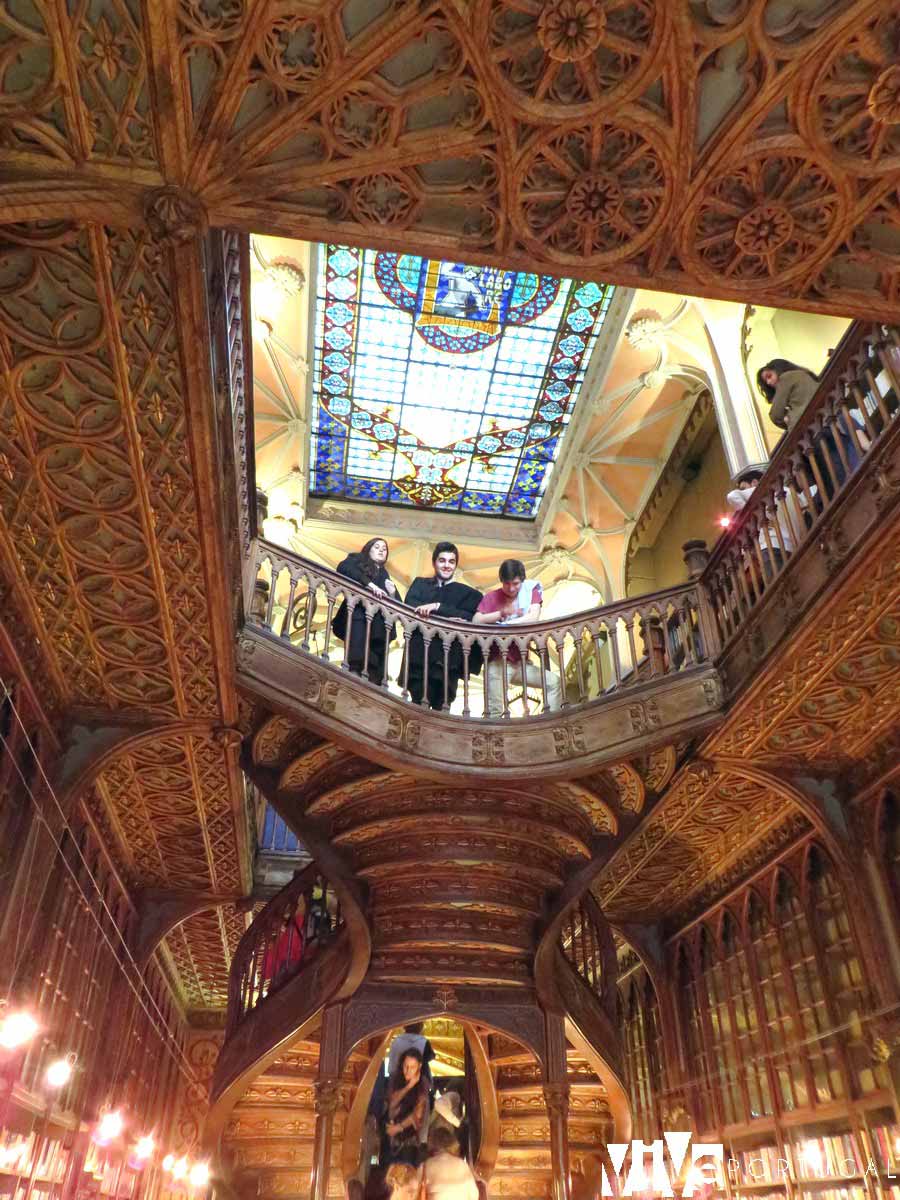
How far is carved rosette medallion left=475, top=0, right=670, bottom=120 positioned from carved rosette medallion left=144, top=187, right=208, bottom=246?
1.15 m

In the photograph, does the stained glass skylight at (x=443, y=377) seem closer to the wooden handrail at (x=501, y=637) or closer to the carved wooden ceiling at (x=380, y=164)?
the wooden handrail at (x=501, y=637)

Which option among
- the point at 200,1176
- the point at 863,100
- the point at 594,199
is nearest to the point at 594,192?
the point at 594,199

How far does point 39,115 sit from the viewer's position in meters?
2.82

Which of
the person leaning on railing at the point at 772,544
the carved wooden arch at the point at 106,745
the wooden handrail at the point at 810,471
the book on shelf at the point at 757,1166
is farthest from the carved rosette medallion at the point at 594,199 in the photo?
the book on shelf at the point at 757,1166

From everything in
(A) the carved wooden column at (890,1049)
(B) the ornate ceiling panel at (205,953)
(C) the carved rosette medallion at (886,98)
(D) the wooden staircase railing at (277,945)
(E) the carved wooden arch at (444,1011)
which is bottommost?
(A) the carved wooden column at (890,1049)

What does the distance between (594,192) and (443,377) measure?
9.05 metres

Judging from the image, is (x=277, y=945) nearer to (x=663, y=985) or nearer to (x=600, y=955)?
(x=600, y=955)

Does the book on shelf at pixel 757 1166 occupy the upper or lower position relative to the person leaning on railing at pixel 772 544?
lower

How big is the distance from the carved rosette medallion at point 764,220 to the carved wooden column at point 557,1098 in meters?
7.20

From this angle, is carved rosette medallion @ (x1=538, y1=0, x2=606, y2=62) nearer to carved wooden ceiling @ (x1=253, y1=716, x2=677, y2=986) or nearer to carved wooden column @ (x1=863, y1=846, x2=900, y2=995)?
carved wooden ceiling @ (x1=253, y1=716, x2=677, y2=986)

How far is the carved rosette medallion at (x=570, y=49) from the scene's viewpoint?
2904 mm

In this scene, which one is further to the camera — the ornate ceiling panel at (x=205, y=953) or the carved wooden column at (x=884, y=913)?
the ornate ceiling panel at (x=205, y=953)

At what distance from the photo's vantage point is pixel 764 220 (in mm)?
3555

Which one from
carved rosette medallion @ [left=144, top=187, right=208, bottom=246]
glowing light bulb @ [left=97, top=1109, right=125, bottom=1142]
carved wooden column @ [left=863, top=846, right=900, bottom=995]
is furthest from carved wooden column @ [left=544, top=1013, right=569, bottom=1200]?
carved rosette medallion @ [left=144, top=187, right=208, bottom=246]
